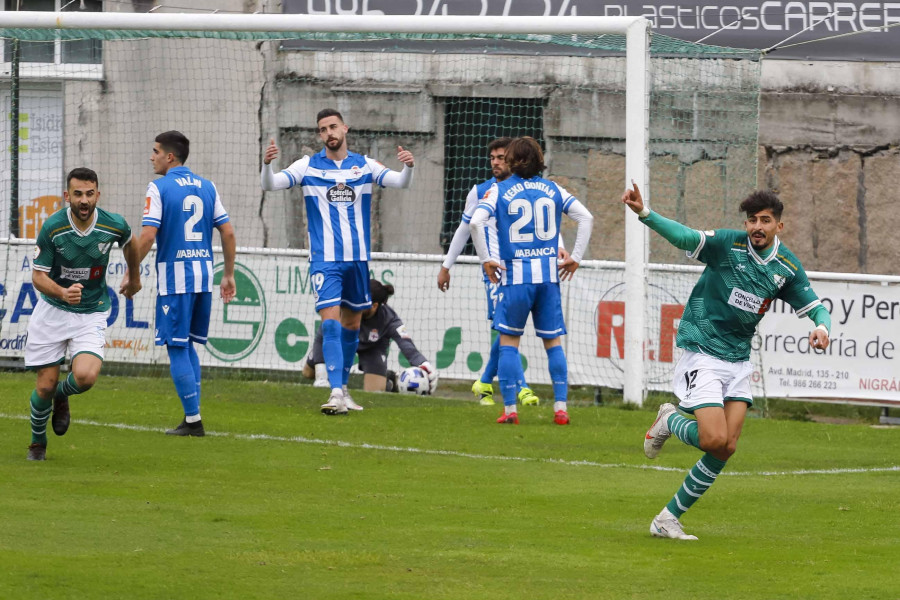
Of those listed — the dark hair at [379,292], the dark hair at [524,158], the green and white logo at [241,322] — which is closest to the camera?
the dark hair at [524,158]

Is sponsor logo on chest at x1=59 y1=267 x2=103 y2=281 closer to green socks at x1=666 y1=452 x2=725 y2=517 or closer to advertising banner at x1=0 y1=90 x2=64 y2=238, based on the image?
green socks at x1=666 y1=452 x2=725 y2=517

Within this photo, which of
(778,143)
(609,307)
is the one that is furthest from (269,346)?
(778,143)

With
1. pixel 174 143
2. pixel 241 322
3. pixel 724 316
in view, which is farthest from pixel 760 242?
pixel 241 322

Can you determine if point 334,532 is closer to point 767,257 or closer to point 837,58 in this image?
point 767,257

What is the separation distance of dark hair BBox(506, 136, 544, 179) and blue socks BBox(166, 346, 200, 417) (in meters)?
2.85

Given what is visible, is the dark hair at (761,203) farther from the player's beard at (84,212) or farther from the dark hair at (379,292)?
the dark hair at (379,292)

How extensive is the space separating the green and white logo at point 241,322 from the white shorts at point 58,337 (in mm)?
6281

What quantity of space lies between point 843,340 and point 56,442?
726 centimetres

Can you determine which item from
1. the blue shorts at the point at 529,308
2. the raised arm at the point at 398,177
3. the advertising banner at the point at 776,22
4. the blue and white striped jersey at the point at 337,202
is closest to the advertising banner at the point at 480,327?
the blue shorts at the point at 529,308

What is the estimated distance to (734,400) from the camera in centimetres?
690

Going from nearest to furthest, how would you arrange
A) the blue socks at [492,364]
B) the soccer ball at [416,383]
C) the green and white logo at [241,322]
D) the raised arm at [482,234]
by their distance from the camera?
the raised arm at [482,234]
the blue socks at [492,364]
the soccer ball at [416,383]
the green and white logo at [241,322]

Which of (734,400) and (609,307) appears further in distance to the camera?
(609,307)

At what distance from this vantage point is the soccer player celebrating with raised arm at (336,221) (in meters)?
11.0

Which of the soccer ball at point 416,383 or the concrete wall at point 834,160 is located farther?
the concrete wall at point 834,160
